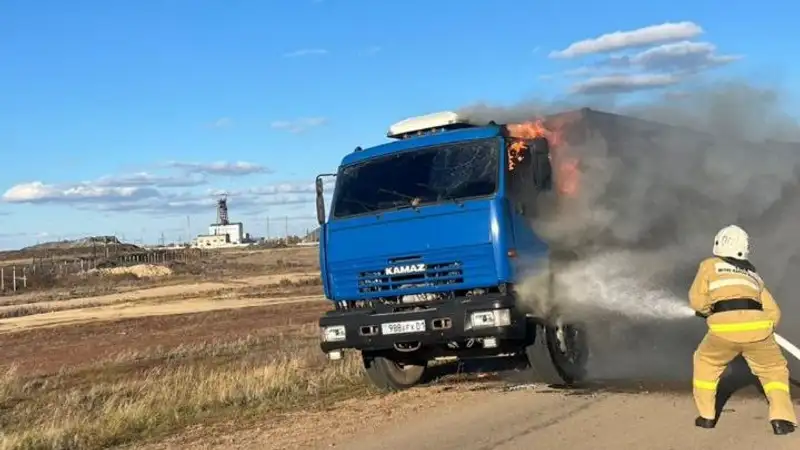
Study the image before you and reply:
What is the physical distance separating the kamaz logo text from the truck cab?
13 millimetres

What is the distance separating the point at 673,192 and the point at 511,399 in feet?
10.8

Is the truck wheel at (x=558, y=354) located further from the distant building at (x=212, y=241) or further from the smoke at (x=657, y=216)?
the distant building at (x=212, y=241)

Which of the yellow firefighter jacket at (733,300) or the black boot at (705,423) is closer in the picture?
the yellow firefighter jacket at (733,300)

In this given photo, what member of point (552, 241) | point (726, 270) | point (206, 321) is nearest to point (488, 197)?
point (552, 241)

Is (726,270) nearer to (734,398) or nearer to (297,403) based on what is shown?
(734,398)

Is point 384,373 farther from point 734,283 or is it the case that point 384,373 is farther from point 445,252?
point 734,283

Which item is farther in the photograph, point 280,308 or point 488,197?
point 280,308

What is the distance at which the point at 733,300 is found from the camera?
277 inches

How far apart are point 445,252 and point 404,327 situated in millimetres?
889

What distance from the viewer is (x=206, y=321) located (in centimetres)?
2730

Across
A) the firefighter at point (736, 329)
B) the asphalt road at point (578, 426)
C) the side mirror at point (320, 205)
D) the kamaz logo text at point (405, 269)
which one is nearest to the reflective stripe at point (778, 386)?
the firefighter at point (736, 329)

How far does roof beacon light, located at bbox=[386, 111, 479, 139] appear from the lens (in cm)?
1052

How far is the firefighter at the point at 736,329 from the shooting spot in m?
6.93

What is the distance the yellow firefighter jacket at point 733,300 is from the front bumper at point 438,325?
2130 millimetres
